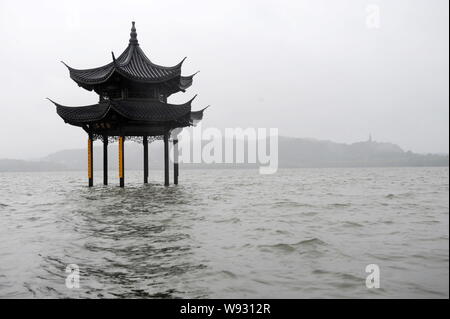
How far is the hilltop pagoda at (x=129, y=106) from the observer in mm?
21312

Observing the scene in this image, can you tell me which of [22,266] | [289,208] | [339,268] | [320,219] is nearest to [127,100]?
[289,208]

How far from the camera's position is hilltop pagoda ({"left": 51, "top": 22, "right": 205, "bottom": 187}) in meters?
21.3

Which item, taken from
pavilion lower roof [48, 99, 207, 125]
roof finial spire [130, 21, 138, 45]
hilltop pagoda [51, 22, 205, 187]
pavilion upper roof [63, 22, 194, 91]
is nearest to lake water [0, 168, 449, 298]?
pavilion lower roof [48, 99, 207, 125]

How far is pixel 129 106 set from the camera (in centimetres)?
2184

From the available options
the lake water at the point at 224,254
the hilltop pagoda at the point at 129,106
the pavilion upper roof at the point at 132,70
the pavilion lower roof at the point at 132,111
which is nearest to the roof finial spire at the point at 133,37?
the pavilion upper roof at the point at 132,70

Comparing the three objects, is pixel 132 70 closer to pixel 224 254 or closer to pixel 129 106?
pixel 129 106

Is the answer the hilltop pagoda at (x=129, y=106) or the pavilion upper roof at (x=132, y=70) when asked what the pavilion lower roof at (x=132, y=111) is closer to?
the hilltop pagoda at (x=129, y=106)

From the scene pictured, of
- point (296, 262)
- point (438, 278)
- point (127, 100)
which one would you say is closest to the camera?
point (438, 278)

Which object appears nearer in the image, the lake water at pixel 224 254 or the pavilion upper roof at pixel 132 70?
the lake water at pixel 224 254

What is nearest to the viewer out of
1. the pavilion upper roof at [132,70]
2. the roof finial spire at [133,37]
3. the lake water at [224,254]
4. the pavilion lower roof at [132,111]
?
the lake water at [224,254]

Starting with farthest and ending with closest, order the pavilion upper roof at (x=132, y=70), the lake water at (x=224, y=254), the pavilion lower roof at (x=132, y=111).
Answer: the pavilion upper roof at (x=132, y=70), the pavilion lower roof at (x=132, y=111), the lake water at (x=224, y=254)
